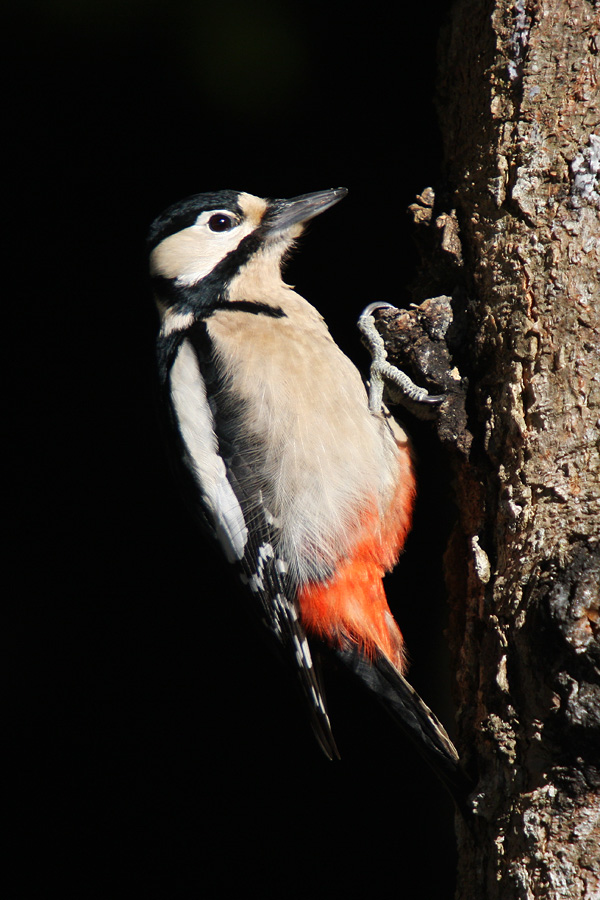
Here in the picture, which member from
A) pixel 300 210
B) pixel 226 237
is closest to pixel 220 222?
pixel 226 237

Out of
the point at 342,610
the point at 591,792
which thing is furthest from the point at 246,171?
the point at 591,792

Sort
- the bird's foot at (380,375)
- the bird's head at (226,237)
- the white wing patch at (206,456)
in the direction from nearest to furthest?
the bird's foot at (380,375) → the white wing patch at (206,456) → the bird's head at (226,237)

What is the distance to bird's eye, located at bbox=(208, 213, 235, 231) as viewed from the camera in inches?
88.0

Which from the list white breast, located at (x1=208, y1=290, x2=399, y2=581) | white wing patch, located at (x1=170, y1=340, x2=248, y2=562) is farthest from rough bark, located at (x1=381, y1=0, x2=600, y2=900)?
white wing patch, located at (x1=170, y1=340, x2=248, y2=562)

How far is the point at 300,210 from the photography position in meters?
2.22

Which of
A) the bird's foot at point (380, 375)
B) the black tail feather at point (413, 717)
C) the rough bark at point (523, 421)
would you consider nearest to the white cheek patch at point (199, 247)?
the bird's foot at point (380, 375)

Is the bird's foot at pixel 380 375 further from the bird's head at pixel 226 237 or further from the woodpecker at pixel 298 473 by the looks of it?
the bird's head at pixel 226 237

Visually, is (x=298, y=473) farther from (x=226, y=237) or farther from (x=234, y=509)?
(x=226, y=237)

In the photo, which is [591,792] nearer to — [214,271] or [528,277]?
[528,277]

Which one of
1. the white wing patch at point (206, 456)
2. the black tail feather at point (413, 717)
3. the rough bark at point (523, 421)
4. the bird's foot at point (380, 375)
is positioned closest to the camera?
the rough bark at point (523, 421)

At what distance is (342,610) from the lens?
6.48 ft

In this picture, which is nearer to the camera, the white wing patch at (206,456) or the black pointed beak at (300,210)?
the white wing patch at (206,456)

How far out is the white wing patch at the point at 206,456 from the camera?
6.65 ft

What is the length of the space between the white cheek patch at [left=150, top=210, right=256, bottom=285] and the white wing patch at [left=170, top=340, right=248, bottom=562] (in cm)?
31
